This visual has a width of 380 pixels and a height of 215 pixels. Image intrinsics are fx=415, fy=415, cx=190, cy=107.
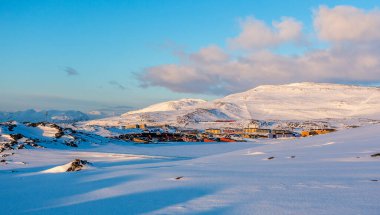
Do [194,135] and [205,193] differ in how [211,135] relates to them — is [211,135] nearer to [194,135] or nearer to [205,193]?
[194,135]

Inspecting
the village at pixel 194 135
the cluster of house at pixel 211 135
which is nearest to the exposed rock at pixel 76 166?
the village at pixel 194 135

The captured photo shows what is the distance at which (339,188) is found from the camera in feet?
32.6

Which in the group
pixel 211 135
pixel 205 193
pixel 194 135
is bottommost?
pixel 205 193

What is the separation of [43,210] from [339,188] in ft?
Answer: 22.3

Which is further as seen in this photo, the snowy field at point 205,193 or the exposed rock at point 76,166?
the exposed rock at point 76,166

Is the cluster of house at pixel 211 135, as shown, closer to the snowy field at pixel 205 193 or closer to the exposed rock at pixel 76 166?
the exposed rock at pixel 76 166

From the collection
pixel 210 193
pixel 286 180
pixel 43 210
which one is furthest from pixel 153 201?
pixel 286 180

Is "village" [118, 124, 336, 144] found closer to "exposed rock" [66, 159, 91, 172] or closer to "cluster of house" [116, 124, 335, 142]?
"cluster of house" [116, 124, 335, 142]

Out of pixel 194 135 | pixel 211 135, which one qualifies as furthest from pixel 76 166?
pixel 211 135

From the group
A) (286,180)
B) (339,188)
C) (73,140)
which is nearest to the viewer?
(339,188)

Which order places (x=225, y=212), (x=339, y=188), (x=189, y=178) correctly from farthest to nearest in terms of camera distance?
(x=189, y=178)
(x=339, y=188)
(x=225, y=212)

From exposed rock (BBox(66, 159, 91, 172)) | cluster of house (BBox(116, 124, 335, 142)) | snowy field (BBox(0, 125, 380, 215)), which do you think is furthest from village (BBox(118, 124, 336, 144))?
snowy field (BBox(0, 125, 380, 215))

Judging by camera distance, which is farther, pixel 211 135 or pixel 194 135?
pixel 211 135

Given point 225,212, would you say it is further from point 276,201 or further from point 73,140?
point 73,140
